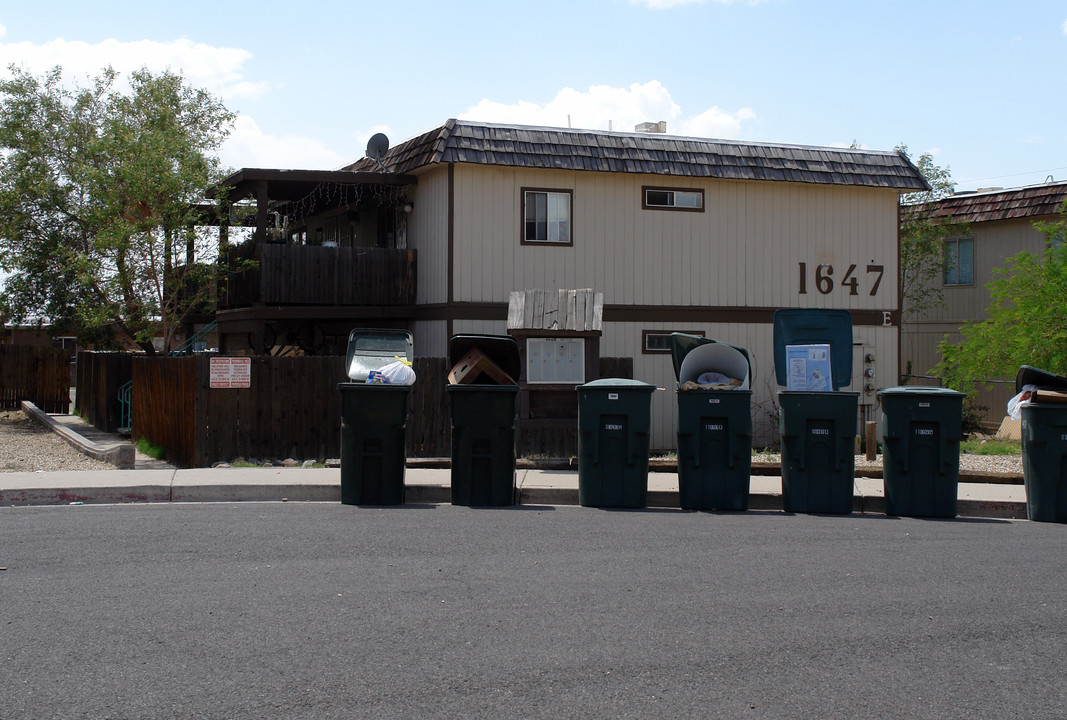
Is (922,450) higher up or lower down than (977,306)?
lower down

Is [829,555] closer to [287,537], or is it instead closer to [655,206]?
[287,537]

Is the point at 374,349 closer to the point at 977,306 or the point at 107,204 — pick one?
the point at 107,204

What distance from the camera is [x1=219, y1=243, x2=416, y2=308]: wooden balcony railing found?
739 inches

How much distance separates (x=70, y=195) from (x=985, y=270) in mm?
21317

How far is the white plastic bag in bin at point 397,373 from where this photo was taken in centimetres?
1141

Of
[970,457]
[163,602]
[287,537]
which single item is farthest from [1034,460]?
[163,602]

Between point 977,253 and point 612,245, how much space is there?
38.6 ft

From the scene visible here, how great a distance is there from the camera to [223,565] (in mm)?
7387

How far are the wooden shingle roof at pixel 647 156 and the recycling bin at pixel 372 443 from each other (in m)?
7.70

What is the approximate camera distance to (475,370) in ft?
38.4

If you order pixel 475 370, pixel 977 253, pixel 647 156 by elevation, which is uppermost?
pixel 647 156

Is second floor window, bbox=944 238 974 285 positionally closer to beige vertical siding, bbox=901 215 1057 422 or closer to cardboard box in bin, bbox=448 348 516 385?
beige vertical siding, bbox=901 215 1057 422

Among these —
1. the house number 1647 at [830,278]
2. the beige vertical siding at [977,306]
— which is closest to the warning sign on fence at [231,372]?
the house number 1647 at [830,278]

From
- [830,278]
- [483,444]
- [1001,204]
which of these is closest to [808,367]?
[483,444]
